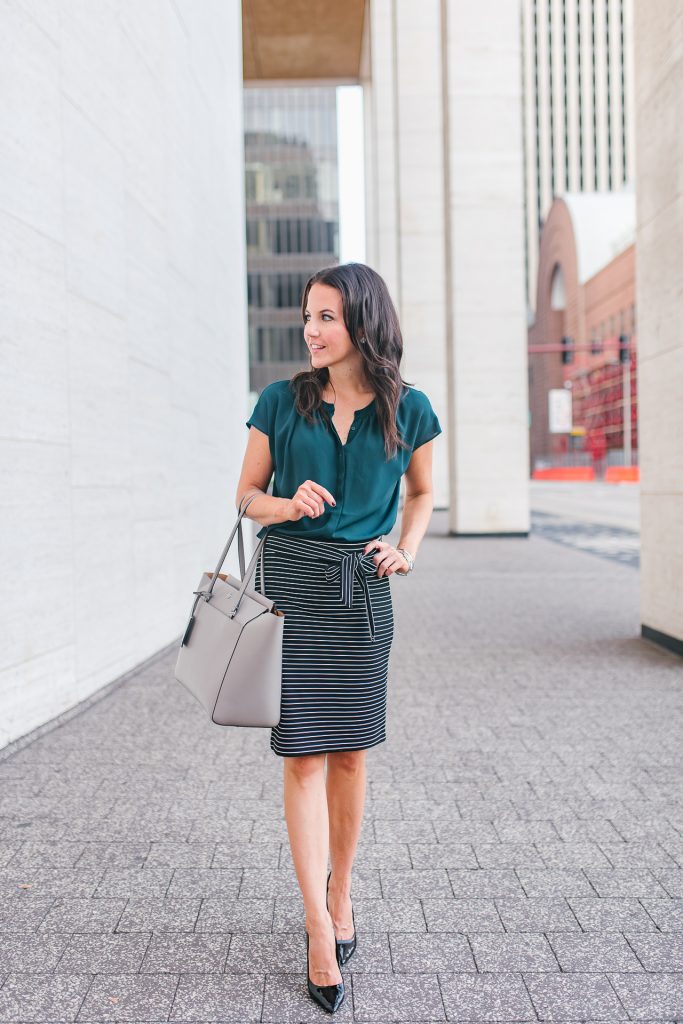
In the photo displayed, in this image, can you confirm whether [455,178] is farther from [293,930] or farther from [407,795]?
[293,930]

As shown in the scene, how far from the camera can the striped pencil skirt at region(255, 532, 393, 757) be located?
2674 mm

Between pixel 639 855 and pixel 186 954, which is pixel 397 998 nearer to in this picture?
pixel 186 954

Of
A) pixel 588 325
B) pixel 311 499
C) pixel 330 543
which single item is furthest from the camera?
pixel 588 325

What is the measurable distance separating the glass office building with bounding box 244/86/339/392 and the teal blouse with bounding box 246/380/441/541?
240ft

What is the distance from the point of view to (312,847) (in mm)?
2695

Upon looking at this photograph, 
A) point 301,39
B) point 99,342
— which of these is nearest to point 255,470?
point 99,342

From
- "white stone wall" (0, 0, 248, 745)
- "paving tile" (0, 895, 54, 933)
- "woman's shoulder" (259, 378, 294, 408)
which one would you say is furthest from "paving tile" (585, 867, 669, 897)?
"white stone wall" (0, 0, 248, 745)

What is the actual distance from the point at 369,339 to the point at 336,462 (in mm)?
334

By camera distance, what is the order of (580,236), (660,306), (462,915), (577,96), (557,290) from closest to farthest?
(462,915) < (660,306) < (580,236) < (557,290) < (577,96)

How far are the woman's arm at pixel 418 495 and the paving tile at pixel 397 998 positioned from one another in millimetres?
1155

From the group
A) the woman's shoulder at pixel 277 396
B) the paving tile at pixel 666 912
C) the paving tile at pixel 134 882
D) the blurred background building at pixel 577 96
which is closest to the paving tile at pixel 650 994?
the paving tile at pixel 666 912

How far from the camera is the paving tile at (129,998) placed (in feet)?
8.40

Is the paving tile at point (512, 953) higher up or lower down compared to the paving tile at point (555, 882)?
higher up

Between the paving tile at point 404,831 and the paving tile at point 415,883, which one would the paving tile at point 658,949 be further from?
the paving tile at point 404,831
